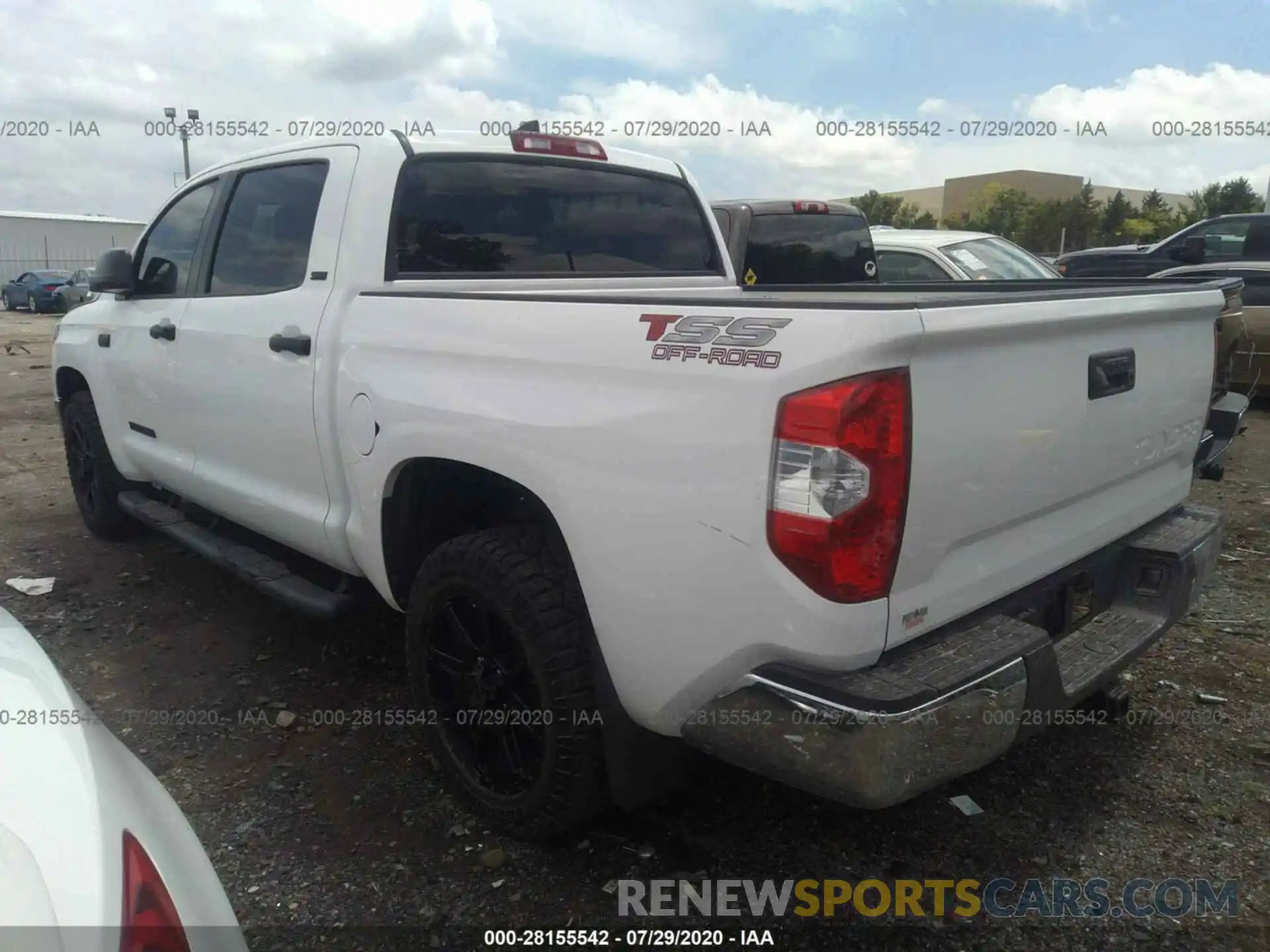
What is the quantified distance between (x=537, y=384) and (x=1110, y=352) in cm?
140

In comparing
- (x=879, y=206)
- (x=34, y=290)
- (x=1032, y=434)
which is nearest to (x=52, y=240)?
(x=34, y=290)

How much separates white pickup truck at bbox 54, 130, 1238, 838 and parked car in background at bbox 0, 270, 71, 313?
29.9 metres

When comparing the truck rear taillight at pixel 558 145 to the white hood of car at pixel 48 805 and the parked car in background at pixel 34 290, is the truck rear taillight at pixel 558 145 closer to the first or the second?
the white hood of car at pixel 48 805

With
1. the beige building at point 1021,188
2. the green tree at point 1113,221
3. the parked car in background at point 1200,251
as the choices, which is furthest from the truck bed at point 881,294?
the beige building at point 1021,188

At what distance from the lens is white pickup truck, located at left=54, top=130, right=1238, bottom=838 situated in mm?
1841

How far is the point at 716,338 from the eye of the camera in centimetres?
192

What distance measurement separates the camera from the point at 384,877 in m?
2.54

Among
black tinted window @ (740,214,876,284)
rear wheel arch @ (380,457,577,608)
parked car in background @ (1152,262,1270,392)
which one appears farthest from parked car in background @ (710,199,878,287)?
rear wheel arch @ (380,457,577,608)

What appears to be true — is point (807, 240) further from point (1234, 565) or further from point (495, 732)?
point (495, 732)

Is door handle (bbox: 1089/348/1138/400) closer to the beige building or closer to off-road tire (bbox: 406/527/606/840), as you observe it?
off-road tire (bbox: 406/527/606/840)

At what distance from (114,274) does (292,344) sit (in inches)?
64.1

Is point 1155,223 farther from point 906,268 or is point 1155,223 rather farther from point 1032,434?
point 1032,434

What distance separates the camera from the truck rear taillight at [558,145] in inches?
138

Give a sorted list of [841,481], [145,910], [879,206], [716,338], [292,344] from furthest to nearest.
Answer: [879,206] → [292,344] → [716,338] → [841,481] → [145,910]
